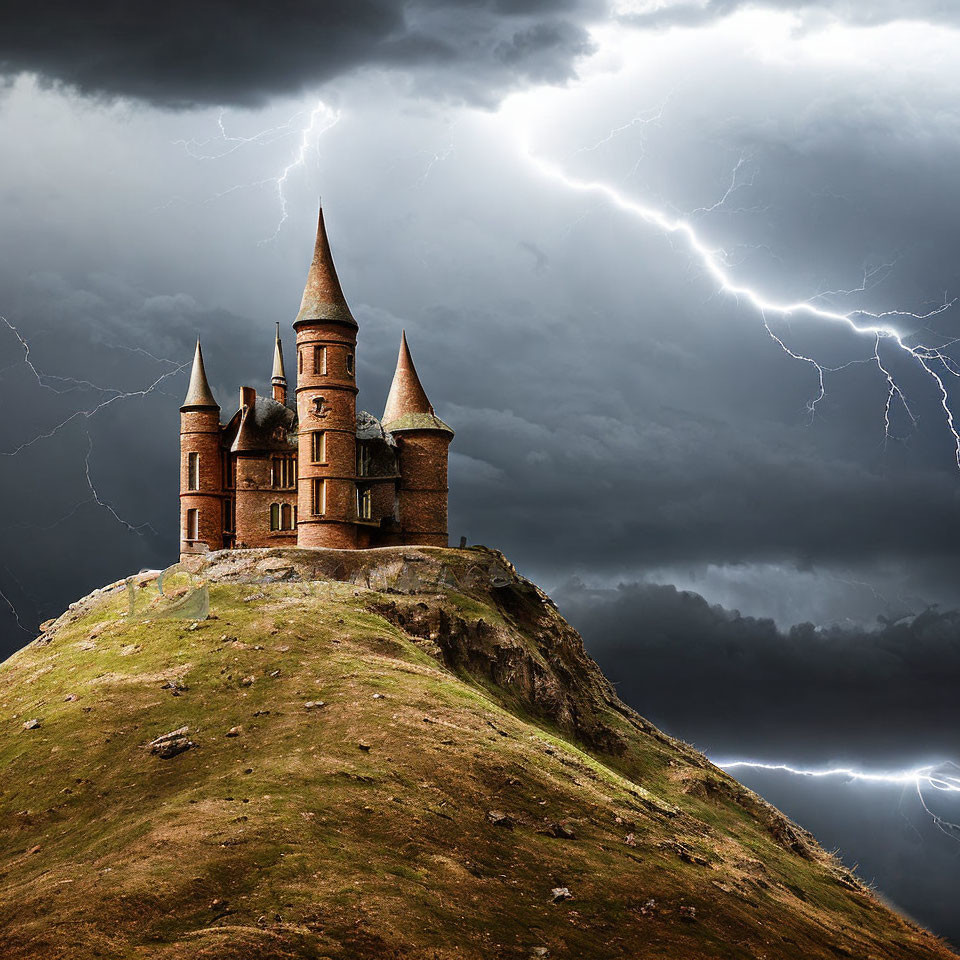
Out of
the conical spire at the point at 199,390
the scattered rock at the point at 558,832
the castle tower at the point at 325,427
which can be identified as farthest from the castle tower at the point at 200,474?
the scattered rock at the point at 558,832

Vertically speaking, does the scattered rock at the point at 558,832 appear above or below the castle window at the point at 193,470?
below

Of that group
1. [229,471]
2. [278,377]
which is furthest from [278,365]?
[229,471]

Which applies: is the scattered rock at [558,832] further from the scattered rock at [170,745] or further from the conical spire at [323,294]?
the conical spire at [323,294]

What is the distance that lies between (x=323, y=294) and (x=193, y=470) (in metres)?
14.2

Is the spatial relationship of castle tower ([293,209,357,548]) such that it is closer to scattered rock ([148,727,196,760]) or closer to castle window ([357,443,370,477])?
castle window ([357,443,370,477])

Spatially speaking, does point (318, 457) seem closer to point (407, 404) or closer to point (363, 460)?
point (363, 460)

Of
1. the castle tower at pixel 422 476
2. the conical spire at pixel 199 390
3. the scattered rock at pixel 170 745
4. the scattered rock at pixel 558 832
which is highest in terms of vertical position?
the conical spire at pixel 199 390

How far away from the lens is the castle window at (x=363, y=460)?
5169 centimetres

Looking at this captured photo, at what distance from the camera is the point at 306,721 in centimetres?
2469

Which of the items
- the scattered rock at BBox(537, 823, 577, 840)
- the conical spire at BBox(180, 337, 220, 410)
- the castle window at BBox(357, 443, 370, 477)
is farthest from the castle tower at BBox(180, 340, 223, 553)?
the scattered rock at BBox(537, 823, 577, 840)

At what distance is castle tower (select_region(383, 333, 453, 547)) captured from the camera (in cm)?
5303

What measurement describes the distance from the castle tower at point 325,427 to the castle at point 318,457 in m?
0.05

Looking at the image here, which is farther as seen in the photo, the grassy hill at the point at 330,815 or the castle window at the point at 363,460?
the castle window at the point at 363,460

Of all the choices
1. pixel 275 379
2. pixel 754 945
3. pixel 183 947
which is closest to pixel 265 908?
pixel 183 947
